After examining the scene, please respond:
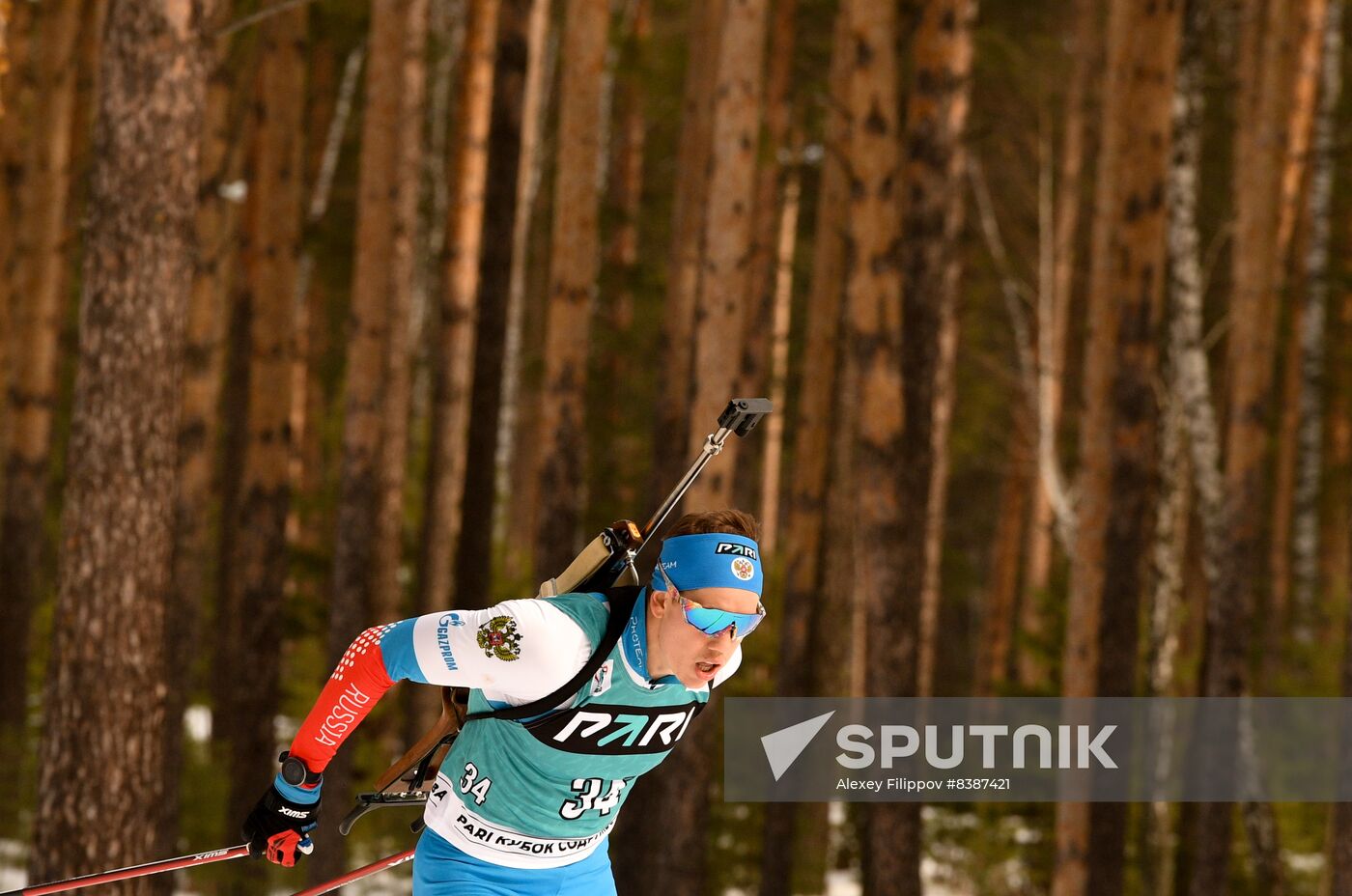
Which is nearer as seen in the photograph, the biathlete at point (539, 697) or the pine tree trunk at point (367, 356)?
the biathlete at point (539, 697)

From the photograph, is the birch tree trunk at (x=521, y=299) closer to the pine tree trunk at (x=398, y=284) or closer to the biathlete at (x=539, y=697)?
the pine tree trunk at (x=398, y=284)

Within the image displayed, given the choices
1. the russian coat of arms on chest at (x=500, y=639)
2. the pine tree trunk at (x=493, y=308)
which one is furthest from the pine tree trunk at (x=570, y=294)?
the russian coat of arms on chest at (x=500, y=639)

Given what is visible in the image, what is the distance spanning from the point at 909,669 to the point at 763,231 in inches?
256

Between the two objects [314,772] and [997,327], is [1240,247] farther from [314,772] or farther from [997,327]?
[997,327]

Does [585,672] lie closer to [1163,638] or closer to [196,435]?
[196,435]

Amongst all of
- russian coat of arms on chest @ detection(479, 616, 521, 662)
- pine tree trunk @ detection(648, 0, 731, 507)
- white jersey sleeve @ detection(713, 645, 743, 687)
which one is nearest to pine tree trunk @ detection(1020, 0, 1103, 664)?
pine tree trunk @ detection(648, 0, 731, 507)

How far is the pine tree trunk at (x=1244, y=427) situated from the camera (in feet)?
31.6

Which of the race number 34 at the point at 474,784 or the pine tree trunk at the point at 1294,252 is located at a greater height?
the pine tree trunk at the point at 1294,252

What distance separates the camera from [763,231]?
14477mm

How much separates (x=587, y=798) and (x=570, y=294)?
21.4ft

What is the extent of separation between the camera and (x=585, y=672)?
11.9 feet

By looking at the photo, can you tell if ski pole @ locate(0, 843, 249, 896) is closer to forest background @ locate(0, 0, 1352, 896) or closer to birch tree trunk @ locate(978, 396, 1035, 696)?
forest background @ locate(0, 0, 1352, 896)

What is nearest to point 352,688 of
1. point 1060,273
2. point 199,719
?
point 1060,273

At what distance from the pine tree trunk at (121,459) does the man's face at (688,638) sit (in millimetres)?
3287
